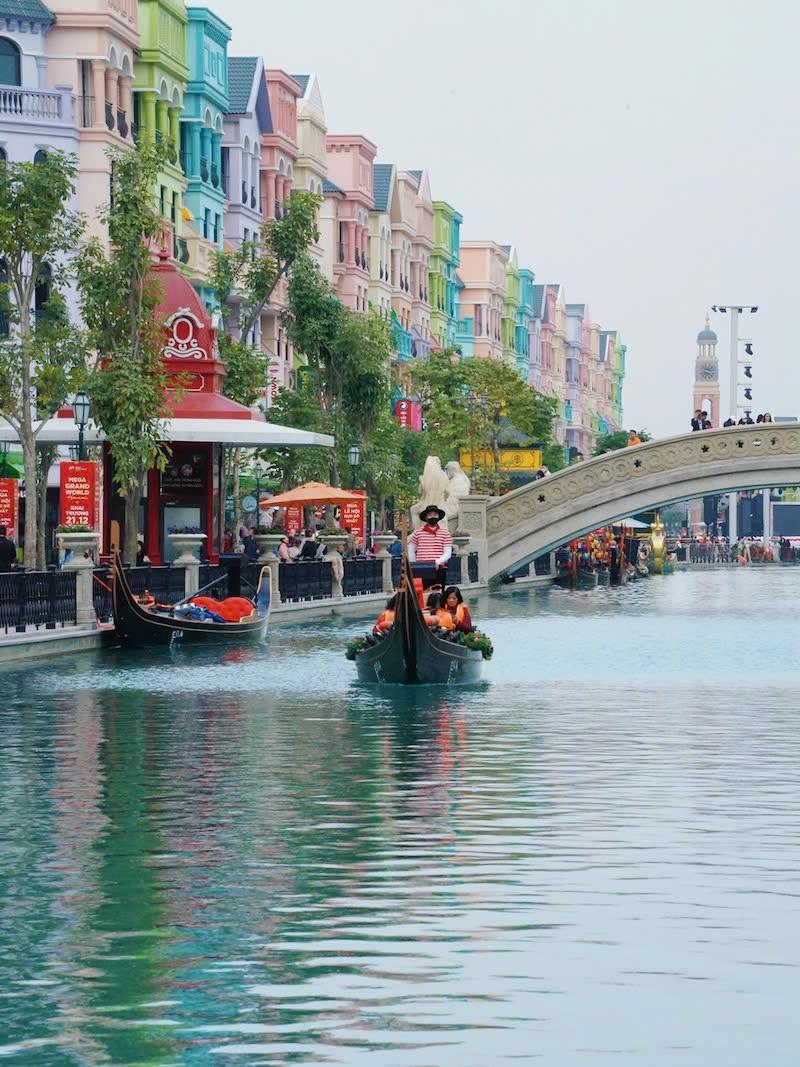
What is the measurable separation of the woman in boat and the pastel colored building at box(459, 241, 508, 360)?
104 meters

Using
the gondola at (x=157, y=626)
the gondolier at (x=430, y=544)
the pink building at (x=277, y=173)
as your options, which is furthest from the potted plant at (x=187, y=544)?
the pink building at (x=277, y=173)

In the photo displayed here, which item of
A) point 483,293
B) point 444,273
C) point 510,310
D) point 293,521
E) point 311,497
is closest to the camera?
point 311,497

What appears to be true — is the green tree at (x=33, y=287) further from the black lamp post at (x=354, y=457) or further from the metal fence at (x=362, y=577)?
the black lamp post at (x=354, y=457)

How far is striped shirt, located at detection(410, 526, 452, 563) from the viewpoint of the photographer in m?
32.5

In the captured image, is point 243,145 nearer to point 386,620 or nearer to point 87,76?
point 87,76

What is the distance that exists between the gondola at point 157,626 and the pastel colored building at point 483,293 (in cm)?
9626

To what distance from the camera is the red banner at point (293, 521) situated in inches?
2368

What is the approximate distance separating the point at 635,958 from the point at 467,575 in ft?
168

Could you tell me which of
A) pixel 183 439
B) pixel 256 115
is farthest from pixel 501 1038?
pixel 256 115

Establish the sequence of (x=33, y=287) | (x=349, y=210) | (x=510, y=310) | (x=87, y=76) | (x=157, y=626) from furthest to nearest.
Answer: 1. (x=510, y=310)
2. (x=349, y=210)
3. (x=87, y=76)
4. (x=33, y=287)
5. (x=157, y=626)

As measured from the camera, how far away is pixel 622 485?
207 ft

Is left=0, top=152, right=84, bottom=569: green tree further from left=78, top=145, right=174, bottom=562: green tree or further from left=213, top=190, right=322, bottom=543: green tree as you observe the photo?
left=213, top=190, right=322, bottom=543: green tree

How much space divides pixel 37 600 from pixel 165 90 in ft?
115

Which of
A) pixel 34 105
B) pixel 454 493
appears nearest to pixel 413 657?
pixel 34 105
